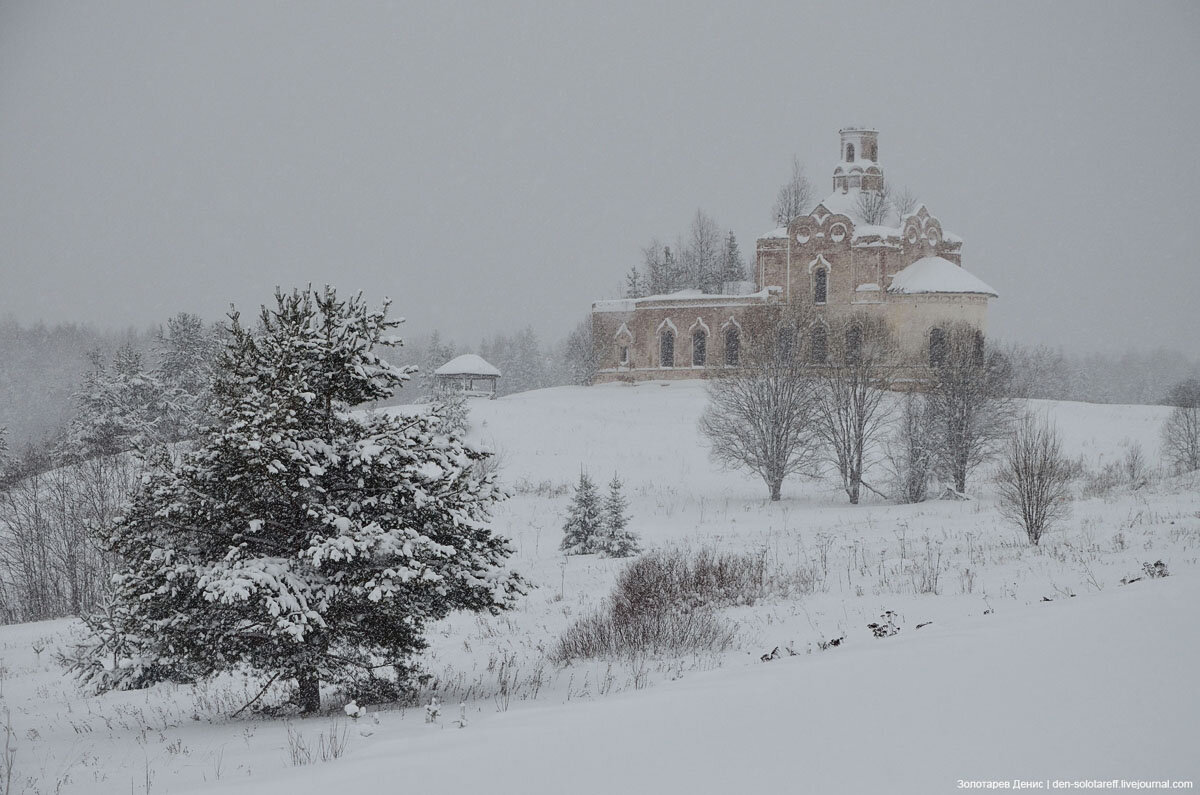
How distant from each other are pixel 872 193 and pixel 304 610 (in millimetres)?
63021

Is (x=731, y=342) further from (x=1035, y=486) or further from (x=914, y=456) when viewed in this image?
(x=1035, y=486)

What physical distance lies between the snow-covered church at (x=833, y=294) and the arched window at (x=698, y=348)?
0.07 metres

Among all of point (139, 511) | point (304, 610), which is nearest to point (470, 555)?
point (304, 610)

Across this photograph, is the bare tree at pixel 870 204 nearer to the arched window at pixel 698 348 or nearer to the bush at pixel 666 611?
the arched window at pixel 698 348

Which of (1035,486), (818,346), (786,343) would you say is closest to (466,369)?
(818,346)

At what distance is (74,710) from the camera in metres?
9.46

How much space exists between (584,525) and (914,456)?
1454 centimetres

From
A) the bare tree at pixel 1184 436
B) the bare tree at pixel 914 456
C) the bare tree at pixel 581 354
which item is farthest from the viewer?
→ the bare tree at pixel 581 354

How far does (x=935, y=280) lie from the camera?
54.7 m

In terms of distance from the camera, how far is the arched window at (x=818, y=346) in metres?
39.6

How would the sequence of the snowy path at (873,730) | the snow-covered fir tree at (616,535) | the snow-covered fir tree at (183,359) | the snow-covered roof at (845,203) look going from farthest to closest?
the snow-covered roof at (845,203) → the snow-covered fir tree at (183,359) → the snow-covered fir tree at (616,535) → the snowy path at (873,730)

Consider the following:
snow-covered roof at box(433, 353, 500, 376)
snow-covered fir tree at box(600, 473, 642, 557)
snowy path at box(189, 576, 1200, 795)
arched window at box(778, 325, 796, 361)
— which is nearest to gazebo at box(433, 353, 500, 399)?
snow-covered roof at box(433, 353, 500, 376)

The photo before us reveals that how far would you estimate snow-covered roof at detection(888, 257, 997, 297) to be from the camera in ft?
178

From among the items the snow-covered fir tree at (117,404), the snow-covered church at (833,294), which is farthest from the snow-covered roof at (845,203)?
the snow-covered fir tree at (117,404)
